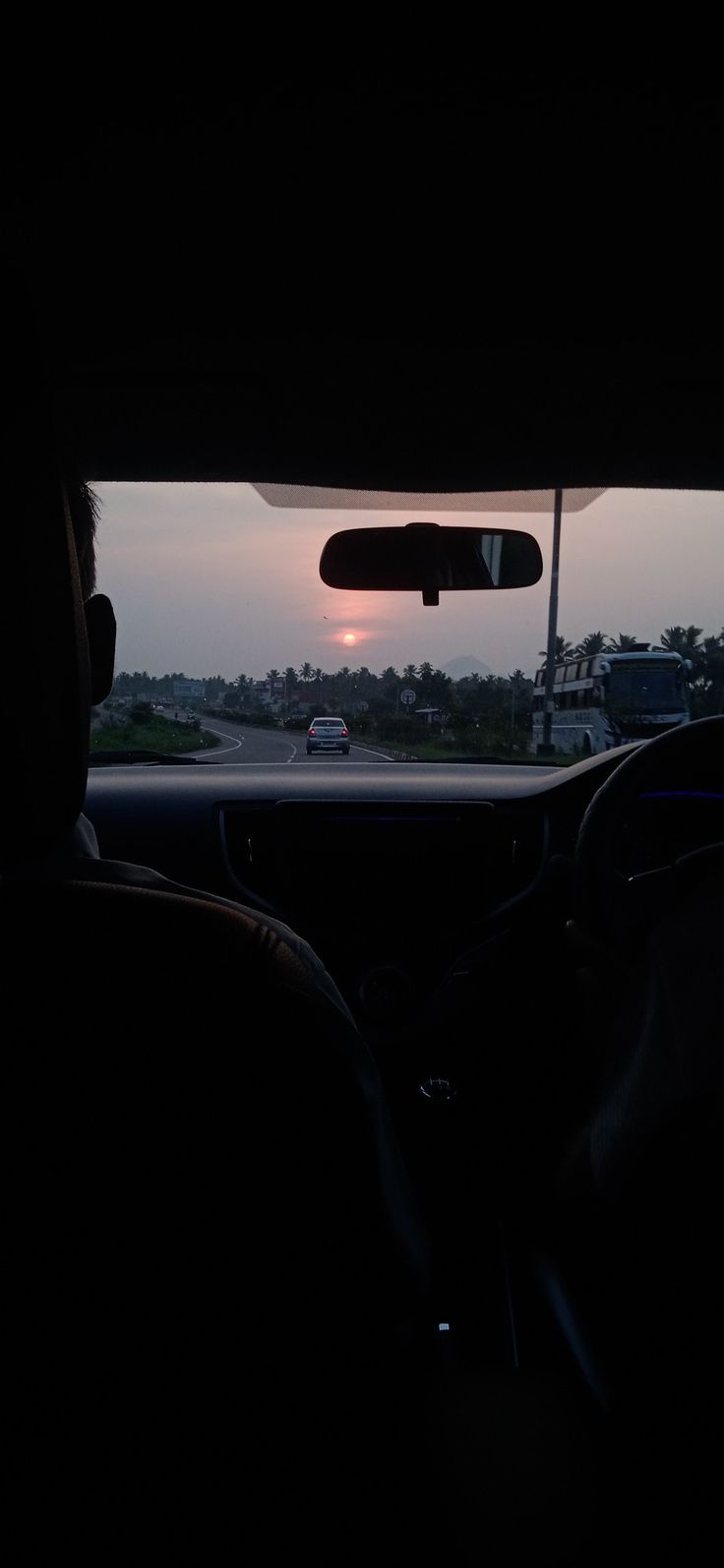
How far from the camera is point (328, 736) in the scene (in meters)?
4.58

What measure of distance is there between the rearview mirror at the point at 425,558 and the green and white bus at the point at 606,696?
80cm

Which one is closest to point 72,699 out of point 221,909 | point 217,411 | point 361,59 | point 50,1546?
point 221,909

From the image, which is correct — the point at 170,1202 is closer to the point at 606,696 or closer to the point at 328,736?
the point at 328,736

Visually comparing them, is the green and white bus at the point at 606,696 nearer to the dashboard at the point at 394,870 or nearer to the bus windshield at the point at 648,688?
the bus windshield at the point at 648,688

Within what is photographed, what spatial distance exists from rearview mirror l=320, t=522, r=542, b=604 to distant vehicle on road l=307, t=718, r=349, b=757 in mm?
836

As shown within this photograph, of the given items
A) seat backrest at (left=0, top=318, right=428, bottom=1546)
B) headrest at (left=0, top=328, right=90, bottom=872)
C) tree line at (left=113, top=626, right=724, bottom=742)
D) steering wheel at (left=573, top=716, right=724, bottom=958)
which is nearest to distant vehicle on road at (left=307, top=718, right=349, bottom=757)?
tree line at (left=113, top=626, right=724, bottom=742)

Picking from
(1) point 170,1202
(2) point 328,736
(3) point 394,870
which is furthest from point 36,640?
(2) point 328,736

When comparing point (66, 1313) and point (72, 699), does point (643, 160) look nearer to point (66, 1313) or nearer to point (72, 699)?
point (72, 699)

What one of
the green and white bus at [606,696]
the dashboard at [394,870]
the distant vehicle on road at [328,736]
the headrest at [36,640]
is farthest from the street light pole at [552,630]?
the headrest at [36,640]

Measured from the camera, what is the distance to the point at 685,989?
6.88 ft

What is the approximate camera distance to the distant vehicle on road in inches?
178

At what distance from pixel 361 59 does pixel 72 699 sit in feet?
6.43

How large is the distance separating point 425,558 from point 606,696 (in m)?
1.24

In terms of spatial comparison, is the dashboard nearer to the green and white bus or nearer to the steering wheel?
the green and white bus
